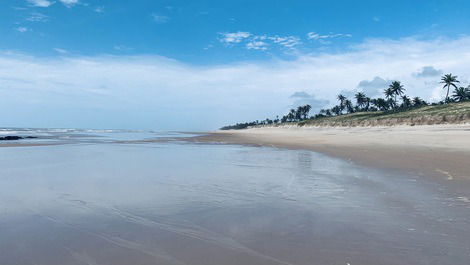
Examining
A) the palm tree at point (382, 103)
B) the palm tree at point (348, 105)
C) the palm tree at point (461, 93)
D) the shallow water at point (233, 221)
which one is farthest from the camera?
the palm tree at point (348, 105)

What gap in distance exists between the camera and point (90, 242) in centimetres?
423

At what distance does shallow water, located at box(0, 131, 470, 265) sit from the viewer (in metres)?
3.79

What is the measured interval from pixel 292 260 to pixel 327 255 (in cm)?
47

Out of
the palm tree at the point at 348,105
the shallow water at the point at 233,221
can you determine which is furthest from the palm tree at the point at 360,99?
the shallow water at the point at 233,221

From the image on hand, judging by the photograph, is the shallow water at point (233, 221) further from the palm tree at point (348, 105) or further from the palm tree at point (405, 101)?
the palm tree at point (348, 105)

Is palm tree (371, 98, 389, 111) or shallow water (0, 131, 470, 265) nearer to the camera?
shallow water (0, 131, 470, 265)

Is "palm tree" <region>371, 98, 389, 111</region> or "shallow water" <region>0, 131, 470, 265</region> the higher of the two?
"palm tree" <region>371, 98, 389, 111</region>

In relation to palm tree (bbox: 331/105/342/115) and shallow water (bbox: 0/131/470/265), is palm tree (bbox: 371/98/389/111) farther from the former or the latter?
shallow water (bbox: 0/131/470/265)

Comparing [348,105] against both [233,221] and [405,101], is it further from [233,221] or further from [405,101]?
[233,221]

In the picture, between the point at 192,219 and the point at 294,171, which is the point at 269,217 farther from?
the point at 294,171

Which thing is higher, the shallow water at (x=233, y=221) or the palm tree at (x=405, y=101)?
the palm tree at (x=405, y=101)

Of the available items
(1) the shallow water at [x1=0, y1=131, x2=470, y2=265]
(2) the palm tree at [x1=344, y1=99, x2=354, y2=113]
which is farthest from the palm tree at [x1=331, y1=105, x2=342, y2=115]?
(1) the shallow water at [x1=0, y1=131, x2=470, y2=265]

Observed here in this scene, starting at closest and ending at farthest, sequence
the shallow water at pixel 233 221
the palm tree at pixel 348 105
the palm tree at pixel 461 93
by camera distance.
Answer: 1. the shallow water at pixel 233 221
2. the palm tree at pixel 461 93
3. the palm tree at pixel 348 105

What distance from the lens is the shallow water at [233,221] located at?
3.79 m
